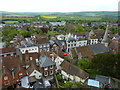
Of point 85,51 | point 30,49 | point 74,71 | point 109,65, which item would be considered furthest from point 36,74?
point 30,49

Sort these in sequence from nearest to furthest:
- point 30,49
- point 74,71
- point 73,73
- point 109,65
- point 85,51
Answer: point 109,65 → point 73,73 → point 74,71 → point 85,51 → point 30,49

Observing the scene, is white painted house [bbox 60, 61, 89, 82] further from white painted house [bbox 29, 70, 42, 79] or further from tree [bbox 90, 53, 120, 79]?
white painted house [bbox 29, 70, 42, 79]

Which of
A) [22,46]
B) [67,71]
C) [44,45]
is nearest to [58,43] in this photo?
[44,45]

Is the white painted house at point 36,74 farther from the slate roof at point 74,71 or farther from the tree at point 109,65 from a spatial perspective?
the tree at point 109,65

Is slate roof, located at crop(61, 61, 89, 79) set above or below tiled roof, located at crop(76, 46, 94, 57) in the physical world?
below

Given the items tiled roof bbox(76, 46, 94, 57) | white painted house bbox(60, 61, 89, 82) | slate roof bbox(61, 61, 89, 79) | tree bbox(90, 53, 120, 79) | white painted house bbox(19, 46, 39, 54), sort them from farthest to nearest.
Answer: white painted house bbox(19, 46, 39, 54)
tiled roof bbox(76, 46, 94, 57)
slate roof bbox(61, 61, 89, 79)
white painted house bbox(60, 61, 89, 82)
tree bbox(90, 53, 120, 79)

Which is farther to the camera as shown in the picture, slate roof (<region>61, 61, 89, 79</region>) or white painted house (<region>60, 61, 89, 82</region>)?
slate roof (<region>61, 61, 89, 79</region>)

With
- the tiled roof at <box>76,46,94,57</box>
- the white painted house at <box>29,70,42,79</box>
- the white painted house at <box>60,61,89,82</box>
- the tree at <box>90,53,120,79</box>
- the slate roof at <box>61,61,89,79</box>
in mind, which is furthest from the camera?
the tiled roof at <box>76,46,94,57</box>

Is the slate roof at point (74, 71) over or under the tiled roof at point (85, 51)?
under

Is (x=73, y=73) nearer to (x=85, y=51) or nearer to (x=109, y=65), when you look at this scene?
(x=109, y=65)

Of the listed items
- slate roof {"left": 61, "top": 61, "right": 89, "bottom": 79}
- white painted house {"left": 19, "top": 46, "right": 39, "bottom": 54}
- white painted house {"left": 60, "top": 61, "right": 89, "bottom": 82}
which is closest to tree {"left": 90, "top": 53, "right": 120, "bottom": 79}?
slate roof {"left": 61, "top": 61, "right": 89, "bottom": 79}

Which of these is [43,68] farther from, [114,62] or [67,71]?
[114,62]

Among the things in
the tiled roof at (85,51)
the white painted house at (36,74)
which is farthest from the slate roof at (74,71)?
the tiled roof at (85,51)
